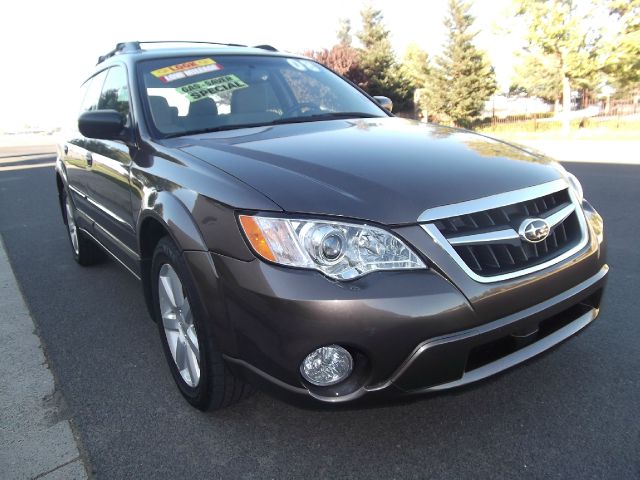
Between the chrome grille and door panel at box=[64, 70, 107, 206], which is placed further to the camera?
door panel at box=[64, 70, 107, 206]

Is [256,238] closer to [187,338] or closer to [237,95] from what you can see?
[187,338]

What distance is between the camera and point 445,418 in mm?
2342

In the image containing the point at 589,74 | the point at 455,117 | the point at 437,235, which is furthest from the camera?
the point at 455,117

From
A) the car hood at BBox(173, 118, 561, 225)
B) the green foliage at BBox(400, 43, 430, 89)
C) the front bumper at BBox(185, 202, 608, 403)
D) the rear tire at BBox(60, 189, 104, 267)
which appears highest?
the green foliage at BBox(400, 43, 430, 89)

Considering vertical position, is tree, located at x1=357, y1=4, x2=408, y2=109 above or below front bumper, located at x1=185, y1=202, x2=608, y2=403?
above

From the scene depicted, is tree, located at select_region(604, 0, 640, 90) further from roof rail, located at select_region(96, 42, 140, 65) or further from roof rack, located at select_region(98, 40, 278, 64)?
roof rail, located at select_region(96, 42, 140, 65)

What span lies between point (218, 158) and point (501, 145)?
1437mm

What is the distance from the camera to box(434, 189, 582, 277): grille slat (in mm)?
1935

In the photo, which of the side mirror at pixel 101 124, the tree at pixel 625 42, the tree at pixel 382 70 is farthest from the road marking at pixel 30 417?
the tree at pixel 382 70

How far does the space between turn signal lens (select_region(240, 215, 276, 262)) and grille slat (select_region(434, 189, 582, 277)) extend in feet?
2.01

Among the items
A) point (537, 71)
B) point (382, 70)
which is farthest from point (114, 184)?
point (382, 70)

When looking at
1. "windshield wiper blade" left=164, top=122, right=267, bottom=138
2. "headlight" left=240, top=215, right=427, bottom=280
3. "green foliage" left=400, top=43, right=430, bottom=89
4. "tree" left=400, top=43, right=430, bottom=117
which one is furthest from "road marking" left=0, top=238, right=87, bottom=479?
"green foliage" left=400, top=43, right=430, bottom=89

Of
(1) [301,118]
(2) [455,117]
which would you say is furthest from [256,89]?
(2) [455,117]

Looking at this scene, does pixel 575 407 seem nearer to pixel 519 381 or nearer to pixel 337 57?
pixel 519 381
